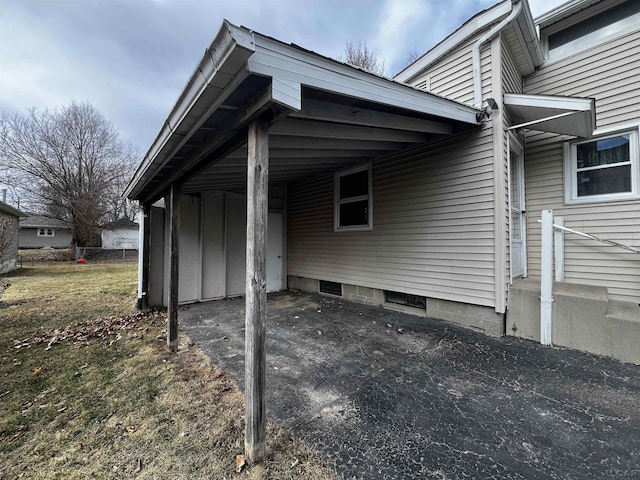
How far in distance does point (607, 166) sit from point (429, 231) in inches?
105

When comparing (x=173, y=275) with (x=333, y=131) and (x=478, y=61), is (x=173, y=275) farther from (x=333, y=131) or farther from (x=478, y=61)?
(x=478, y=61)

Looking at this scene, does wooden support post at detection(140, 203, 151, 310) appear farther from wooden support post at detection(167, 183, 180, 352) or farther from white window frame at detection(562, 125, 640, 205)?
white window frame at detection(562, 125, 640, 205)

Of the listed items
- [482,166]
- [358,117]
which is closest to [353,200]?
[482,166]

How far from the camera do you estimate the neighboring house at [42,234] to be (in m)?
25.5

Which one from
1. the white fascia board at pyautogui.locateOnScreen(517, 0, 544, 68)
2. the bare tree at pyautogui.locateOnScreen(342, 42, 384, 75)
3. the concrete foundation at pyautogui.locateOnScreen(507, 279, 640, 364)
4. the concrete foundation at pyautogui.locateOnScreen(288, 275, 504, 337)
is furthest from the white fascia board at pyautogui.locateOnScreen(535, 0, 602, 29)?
the bare tree at pyautogui.locateOnScreen(342, 42, 384, 75)

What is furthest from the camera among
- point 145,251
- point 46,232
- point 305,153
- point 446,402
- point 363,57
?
point 46,232

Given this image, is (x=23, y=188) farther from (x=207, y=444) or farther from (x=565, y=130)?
(x=565, y=130)

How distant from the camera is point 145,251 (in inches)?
218

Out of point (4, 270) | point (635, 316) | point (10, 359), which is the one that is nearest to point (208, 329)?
point (10, 359)

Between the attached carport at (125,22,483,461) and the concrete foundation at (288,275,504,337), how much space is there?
9.00 ft

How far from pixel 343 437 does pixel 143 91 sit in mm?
18562

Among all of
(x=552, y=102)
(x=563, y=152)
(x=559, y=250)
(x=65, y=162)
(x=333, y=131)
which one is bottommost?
(x=559, y=250)

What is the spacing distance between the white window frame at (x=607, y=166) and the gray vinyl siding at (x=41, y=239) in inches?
1379

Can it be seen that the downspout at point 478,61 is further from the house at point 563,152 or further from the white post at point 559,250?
the white post at point 559,250
